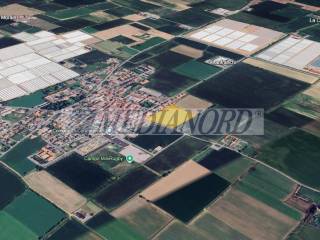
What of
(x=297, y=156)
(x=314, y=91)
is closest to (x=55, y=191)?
(x=297, y=156)

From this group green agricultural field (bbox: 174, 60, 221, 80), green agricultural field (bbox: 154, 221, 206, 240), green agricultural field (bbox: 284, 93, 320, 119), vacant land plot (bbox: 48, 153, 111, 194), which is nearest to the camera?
green agricultural field (bbox: 154, 221, 206, 240)

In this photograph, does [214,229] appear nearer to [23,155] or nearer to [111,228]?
[111,228]

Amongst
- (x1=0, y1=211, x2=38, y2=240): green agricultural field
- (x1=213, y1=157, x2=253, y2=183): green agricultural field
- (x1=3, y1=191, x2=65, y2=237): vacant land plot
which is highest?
(x1=213, y1=157, x2=253, y2=183): green agricultural field

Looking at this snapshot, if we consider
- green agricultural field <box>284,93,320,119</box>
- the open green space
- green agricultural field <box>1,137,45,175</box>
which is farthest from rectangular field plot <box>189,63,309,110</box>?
green agricultural field <box>1,137,45,175</box>

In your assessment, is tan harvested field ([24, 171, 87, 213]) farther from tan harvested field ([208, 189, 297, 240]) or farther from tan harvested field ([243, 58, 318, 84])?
tan harvested field ([243, 58, 318, 84])

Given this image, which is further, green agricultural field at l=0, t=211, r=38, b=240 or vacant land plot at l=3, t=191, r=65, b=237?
vacant land plot at l=3, t=191, r=65, b=237

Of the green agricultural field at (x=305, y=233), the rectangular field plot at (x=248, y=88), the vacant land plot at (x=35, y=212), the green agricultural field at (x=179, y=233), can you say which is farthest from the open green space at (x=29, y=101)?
the green agricultural field at (x=305, y=233)

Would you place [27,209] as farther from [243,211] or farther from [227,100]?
[227,100]

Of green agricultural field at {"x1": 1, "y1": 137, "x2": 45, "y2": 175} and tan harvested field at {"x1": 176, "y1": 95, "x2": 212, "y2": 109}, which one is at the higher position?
tan harvested field at {"x1": 176, "y1": 95, "x2": 212, "y2": 109}
